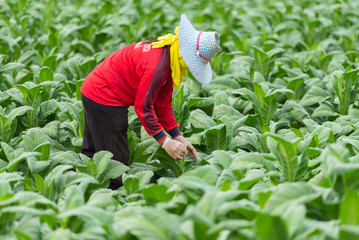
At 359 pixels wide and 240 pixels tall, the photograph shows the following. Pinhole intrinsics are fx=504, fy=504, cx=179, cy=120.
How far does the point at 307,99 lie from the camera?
5156 mm

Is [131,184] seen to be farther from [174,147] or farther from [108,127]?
[108,127]

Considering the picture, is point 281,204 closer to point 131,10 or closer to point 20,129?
point 20,129

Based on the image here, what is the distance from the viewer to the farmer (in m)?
3.56

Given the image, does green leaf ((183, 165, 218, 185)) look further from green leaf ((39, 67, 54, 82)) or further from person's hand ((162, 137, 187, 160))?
green leaf ((39, 67, 54, 82))

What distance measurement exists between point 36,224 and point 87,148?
150 cm

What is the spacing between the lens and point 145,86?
353cm

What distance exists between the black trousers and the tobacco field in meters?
0.21

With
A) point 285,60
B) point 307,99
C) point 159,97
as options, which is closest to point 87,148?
point 159,97

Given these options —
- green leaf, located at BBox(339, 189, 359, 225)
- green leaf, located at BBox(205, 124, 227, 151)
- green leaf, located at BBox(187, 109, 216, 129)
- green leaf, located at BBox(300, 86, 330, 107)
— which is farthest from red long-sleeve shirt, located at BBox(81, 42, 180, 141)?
green leaf, located at BBox(300, 86, 330, 107)

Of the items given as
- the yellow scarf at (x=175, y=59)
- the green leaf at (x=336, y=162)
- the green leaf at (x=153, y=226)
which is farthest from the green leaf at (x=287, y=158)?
the green leaf at (x=153, y=226)

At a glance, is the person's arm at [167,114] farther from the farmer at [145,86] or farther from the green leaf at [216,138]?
the green leaf at [216,138]

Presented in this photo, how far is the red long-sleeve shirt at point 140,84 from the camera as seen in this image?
3.53 m

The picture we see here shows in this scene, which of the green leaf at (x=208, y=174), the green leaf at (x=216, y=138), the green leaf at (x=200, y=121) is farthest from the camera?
the green leaf at (x=200, y=121)

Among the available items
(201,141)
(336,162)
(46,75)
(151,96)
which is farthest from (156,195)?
(46,75)
